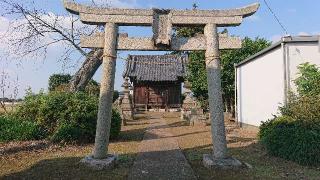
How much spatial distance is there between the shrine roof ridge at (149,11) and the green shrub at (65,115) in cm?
498

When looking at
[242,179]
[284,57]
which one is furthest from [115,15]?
[284,57]

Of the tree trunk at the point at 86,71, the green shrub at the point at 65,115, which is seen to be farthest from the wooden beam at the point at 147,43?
the tree trunk at the point at 86,71

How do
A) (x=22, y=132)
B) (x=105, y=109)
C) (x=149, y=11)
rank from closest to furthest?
1. (x=105, y=109)
2. (x=149, y=11)
3. (x=22, y=132)

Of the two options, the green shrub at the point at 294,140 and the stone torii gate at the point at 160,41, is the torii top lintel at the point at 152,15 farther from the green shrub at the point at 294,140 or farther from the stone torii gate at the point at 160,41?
the green shrub at the point at 294,140

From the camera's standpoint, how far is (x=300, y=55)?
14836 millimetres

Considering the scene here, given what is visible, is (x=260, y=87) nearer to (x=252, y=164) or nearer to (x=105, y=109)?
(x=252, y=164)

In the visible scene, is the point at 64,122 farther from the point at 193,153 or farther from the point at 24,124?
the point at 193,153

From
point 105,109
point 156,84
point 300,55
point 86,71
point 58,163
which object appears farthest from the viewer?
point 156,84

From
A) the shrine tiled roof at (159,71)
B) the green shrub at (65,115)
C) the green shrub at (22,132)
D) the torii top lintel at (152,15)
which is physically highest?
the shrine tiled roof at (159,71)

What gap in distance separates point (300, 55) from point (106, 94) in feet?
28.0

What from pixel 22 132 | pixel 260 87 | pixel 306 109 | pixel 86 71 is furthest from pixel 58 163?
pixel 260 87

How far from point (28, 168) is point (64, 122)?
451 centimetres

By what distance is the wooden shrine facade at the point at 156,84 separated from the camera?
41375 mm

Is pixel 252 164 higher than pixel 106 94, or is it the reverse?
pixel 106 94
